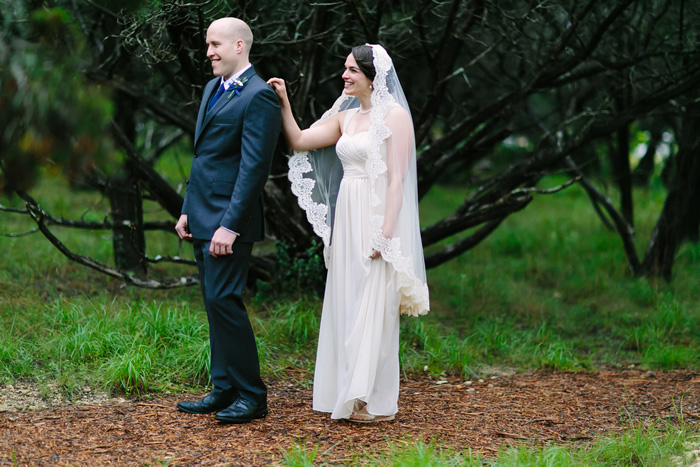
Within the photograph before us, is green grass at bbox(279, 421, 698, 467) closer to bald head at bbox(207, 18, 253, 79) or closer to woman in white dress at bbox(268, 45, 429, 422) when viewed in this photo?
woman in white dress at bbox(268, 45, 429, 422)

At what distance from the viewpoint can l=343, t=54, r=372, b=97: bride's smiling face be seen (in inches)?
160

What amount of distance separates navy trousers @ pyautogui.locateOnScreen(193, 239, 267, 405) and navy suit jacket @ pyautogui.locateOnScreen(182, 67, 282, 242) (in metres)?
0.13

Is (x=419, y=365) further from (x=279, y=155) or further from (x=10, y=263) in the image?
(x=10, y=263)

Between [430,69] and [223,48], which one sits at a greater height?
[430,69]

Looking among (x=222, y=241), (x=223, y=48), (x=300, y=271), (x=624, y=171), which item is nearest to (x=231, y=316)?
(x=222, y=241)

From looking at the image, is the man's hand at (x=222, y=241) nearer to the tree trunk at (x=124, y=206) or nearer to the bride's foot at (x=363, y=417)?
the bride's foot at (x=363, y=417)

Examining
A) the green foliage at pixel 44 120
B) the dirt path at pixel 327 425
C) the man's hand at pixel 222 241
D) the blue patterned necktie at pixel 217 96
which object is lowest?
the dirt path at pixel 327 425

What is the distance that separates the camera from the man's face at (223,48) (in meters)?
3.90

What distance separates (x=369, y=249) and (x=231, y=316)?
836mm

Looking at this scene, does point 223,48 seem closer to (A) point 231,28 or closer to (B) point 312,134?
(A) point 231,28

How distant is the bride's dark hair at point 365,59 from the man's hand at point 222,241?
1149 millimetres

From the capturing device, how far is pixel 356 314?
414 cm

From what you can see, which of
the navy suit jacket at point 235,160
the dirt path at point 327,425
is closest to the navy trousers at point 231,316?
the navy suit jacket at point 235,160

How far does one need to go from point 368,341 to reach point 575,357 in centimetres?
280
